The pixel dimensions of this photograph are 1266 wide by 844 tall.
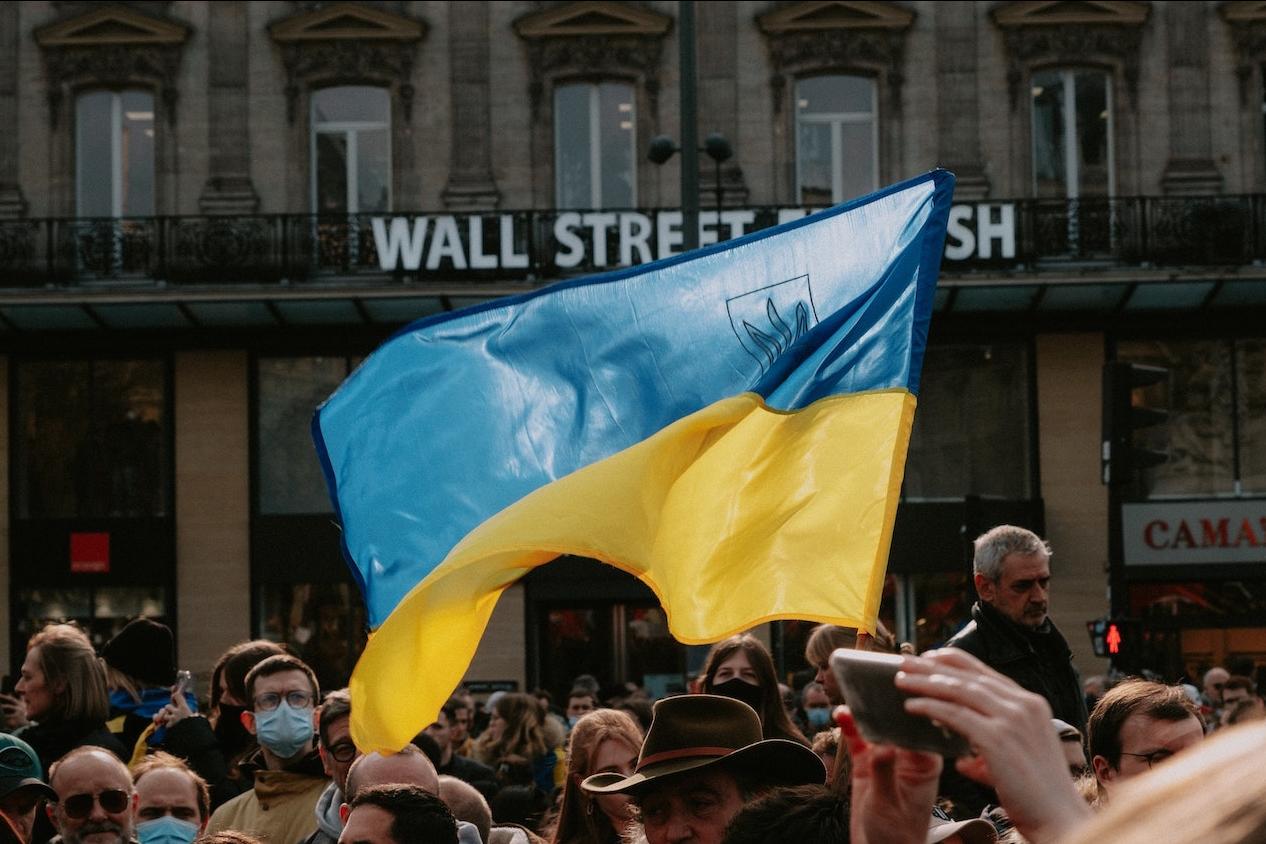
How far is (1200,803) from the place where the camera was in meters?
1.31

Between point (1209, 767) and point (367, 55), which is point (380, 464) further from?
point (367, 55)

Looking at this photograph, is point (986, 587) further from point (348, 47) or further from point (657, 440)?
point (348, 47)

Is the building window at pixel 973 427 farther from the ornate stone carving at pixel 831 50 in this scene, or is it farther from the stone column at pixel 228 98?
the stone column at pixel 228 98

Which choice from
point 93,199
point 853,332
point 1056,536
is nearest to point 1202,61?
point 1056,536

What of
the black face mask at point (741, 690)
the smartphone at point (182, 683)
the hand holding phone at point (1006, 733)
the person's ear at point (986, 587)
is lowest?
the smartphone at point (182, 683)

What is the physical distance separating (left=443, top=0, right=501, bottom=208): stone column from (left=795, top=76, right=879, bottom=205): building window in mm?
4482

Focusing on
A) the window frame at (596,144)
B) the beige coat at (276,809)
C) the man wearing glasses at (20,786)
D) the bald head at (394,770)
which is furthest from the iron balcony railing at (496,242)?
the bald head at (394,770)

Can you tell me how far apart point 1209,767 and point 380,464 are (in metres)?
5.59

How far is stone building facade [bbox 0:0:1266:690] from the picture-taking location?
2683cm

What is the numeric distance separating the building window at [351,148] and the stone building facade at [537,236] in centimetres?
4

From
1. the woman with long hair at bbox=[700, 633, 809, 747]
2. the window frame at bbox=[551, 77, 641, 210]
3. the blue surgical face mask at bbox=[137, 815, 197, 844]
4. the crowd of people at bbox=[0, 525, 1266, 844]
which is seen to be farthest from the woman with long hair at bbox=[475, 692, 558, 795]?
the window frame at bbox=[551, 77, 641, 210]

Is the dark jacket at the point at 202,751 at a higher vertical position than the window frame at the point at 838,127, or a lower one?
lower

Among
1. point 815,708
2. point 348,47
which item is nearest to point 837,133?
point 348,47

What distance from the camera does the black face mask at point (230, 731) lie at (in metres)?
8.50
